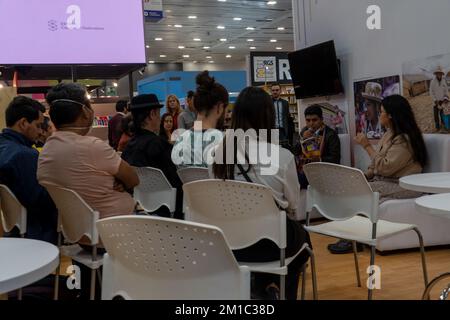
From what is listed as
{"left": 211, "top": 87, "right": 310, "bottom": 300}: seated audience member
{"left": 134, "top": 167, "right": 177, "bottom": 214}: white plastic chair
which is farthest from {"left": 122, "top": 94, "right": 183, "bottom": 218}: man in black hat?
{"left": 211, "top": 87, "right": 310, "bottom": 300}: seated audience member

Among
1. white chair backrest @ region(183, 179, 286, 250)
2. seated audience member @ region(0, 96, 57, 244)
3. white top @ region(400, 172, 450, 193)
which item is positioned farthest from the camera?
seated audience member @ region(0, 96, 57, 244)

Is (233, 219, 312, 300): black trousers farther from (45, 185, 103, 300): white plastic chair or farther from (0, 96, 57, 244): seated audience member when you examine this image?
(0, 96, 57, 244): seated audience member

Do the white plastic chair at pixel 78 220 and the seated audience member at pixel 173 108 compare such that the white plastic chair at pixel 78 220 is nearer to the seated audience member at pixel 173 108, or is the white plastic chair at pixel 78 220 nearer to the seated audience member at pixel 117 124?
the seated audience member at pixel 117 124

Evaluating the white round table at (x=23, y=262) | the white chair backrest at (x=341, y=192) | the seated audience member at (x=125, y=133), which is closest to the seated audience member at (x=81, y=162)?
the white round table at (x=23, y=262)

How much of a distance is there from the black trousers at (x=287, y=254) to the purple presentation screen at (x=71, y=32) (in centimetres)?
175

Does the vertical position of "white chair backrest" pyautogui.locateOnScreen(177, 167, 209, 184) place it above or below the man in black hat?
below

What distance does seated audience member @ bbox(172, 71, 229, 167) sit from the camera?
291 cm

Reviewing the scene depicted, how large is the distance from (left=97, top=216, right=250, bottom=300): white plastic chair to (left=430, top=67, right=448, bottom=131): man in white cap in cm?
346

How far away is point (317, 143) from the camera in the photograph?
5117mm

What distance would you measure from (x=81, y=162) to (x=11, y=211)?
1.57 ft
